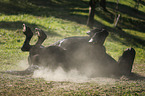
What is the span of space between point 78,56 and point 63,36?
26.4 feet

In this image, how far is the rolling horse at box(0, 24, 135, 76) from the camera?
20.9 ft

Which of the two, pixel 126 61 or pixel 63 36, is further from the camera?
pixel 63 36

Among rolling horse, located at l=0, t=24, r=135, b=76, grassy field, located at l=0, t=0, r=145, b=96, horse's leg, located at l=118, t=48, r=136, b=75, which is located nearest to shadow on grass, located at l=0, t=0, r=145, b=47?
grassy field, located at l=0, t=0, r=145, b=96

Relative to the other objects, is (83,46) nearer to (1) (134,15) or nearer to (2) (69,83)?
(2) (69,83)

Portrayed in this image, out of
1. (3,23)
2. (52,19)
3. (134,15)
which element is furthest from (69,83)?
(134,15)

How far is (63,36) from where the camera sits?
1455 centimetres

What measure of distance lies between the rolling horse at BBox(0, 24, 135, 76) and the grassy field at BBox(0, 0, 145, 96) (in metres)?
0.57

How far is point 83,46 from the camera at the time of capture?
6715mm

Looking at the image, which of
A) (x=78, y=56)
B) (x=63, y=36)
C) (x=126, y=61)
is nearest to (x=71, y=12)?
(x=63, y=36)

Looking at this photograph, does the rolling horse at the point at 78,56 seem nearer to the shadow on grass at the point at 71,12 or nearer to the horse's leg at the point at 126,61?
the horse's leg at the point at 126,61

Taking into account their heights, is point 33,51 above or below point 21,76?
above

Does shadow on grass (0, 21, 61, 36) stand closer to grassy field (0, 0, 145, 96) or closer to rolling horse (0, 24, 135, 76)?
grassy field (0, 0, 145, 96)

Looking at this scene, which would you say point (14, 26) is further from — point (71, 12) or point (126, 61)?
point (126, 61)

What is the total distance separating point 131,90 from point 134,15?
23437 mm
